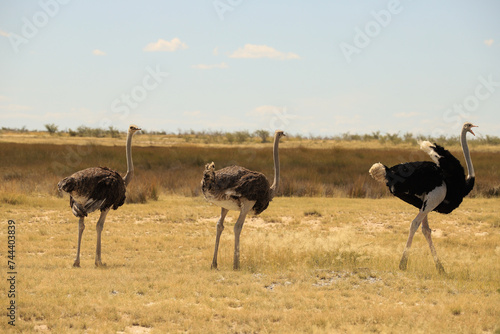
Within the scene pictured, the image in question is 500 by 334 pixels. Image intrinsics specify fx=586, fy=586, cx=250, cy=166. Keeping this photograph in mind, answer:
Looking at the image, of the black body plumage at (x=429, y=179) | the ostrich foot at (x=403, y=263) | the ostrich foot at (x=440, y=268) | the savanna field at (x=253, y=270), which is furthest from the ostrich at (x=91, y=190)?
the ostrich foot at (x=440, y=268)

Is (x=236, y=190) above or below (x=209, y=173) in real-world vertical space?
below

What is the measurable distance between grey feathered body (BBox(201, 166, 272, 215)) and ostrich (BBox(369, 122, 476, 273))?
1802 millimetres

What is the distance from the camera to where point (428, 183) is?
8.78 meters

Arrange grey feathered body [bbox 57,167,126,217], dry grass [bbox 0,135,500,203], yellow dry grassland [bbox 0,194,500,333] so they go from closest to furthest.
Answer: yellow dry grassland [bbox 0,194,500,333]
grey feathered body [bbox 57,167,126,217]
dry grass [bbox 0,135,500,203]

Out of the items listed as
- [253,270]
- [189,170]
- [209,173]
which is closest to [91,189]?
[209,173]

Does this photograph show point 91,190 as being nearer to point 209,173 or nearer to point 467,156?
point 209,173

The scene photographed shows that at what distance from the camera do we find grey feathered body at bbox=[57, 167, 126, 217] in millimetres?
8727

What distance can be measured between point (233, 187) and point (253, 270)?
129cm

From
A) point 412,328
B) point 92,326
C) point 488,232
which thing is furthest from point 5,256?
point 488,232

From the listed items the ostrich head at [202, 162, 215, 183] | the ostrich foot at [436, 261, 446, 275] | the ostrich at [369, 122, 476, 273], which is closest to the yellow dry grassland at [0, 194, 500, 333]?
the ostrich foot at [436, 261, 446, 275]

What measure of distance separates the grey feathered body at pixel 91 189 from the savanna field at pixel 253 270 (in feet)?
3.09

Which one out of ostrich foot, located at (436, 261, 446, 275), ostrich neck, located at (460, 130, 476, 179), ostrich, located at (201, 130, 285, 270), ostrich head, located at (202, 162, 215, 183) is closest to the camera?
ostrich head, located at (202, 162, 215, 183)

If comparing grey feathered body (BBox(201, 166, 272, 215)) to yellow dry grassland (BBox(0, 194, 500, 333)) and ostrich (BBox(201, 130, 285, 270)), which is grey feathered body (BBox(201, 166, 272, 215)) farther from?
yellow dry grassland (BBox(0, 194, 500, 333))

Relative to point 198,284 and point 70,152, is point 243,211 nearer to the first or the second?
point 198,284
